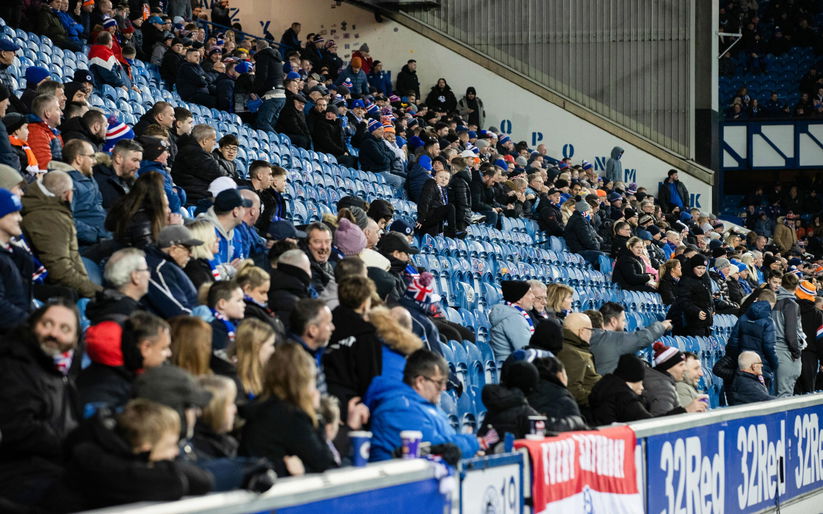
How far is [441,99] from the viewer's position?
915 inches

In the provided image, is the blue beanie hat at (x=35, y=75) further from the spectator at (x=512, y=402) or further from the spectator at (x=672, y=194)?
the spectator at (x=672, y=194)

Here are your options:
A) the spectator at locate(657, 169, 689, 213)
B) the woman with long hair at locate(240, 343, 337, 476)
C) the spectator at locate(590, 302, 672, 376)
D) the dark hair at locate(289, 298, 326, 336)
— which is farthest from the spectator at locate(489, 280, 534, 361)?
the spectator at locate(657, 169, 689, 213)

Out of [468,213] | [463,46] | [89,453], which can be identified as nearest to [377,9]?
[463,46]

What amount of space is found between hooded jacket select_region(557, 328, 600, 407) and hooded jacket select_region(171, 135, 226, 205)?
10.1 feet

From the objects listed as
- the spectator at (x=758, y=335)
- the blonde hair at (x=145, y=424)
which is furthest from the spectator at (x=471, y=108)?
the blonde hair at (x=145, y=424)

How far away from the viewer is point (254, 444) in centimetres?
434

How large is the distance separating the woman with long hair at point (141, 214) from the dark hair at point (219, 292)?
939 mm

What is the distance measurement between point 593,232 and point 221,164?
7.80 meters

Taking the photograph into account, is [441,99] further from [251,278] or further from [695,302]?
[251,278]

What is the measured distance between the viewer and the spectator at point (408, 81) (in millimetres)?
23500

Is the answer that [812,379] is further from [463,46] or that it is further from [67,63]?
[463,46]

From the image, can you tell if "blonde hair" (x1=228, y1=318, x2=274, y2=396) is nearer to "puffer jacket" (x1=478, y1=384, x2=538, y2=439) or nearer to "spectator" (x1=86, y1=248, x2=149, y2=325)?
"spectator" (x1=86, y1=248, x2=149, y2=325)

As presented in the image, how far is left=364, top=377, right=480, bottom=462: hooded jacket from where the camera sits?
5.15 m

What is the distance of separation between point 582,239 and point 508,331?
8.04 m
